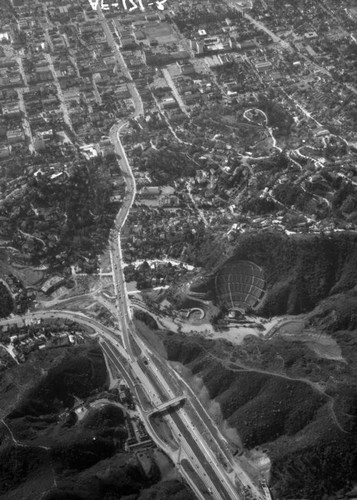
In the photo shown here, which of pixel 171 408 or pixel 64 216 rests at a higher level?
pixel 64 216

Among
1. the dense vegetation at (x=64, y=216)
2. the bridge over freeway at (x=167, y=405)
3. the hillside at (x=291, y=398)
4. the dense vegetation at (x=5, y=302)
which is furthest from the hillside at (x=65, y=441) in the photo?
the dense vegetation at (x=64, y=216)

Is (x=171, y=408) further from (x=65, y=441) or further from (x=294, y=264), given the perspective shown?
(x=294, y=264)

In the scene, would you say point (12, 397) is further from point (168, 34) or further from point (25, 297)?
point (168, 34)

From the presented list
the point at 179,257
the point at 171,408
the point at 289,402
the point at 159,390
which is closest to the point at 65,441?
the point at 171,408

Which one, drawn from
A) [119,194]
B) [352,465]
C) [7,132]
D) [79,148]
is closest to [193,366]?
[352,465]

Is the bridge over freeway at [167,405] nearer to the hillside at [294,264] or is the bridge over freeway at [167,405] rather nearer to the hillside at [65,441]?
the hillside at [65,441]

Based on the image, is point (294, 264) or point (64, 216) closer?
point (294, 264)

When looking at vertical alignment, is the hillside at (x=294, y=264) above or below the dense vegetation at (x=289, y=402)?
above
